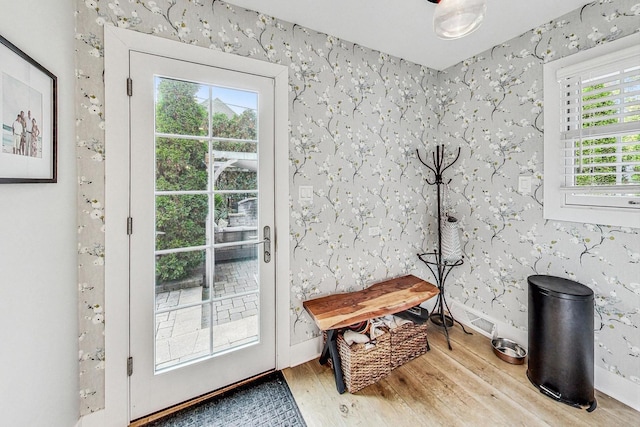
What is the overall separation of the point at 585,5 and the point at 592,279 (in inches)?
70.3

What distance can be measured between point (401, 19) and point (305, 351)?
8.20 feet

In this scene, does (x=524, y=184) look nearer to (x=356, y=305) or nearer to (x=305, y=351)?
(x=356, y=305)

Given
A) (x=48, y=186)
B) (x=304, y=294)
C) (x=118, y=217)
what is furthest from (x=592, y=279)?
(x=48, y=186)

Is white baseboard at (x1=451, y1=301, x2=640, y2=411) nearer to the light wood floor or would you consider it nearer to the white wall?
the light wood floor

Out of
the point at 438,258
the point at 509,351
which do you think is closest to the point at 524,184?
the point at 438,258

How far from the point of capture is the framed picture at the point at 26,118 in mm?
822

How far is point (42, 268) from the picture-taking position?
3.45 feet

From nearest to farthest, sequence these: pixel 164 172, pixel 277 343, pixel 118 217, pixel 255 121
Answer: pixel 118 217, pixel 164 172, pixel 255 121, pixel 277 343

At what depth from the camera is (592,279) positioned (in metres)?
1.71

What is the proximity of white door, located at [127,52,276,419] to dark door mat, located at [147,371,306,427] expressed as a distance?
3.5 inches

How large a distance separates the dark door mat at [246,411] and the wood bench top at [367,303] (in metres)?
0.52

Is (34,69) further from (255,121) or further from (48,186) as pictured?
(255,121)

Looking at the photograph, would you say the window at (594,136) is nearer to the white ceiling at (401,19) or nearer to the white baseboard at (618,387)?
the white ceiling at (401,19)

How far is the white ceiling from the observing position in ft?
5.38
